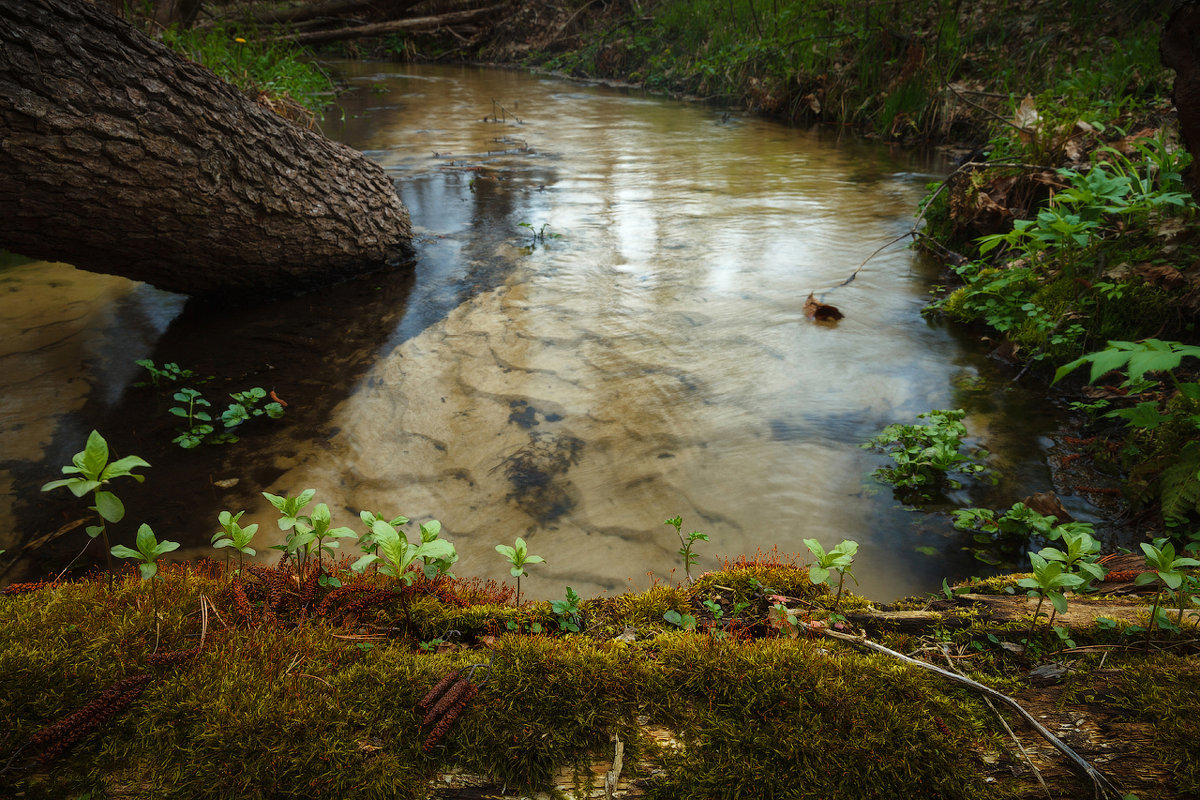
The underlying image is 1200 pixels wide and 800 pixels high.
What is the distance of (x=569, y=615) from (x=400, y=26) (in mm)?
19777

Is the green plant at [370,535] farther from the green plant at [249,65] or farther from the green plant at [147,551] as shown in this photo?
the green plant at [249,65]

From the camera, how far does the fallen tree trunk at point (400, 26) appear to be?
52.7 ft

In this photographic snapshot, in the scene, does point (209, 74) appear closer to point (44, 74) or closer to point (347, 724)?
point (44, 74)

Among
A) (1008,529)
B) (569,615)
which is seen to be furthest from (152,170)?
(1008,529)

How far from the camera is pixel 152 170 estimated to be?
331 centimetres

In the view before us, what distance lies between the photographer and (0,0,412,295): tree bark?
2844 millimetres

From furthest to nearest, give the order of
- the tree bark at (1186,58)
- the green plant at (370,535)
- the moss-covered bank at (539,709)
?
the tree bark at (1186,58), the green plant at (370,535), the moss-covered bank at (539,709)

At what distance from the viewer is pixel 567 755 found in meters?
1.23

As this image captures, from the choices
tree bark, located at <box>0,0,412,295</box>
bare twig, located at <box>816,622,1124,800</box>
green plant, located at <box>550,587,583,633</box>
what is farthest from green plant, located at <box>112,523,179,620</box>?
tree bark, located at <box>0,0,412,295</box>

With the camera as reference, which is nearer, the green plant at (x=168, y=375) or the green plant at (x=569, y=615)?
the green plant at (x=569, y=615)

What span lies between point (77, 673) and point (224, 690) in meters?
0.29

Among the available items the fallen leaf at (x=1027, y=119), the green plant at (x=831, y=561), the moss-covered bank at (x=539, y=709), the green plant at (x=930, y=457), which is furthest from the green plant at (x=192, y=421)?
the fallen leaf at (x=1027, y=119)

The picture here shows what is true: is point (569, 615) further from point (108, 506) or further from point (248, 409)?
point (248, 409)

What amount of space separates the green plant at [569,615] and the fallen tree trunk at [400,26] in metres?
17.0
